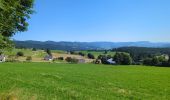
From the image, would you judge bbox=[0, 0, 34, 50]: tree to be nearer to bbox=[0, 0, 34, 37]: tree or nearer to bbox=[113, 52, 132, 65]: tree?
bbox=[0, 0, 34, 37]: tree

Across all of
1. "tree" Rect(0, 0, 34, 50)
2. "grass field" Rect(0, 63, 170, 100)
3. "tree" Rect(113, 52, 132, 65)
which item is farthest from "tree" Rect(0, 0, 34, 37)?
"tree" Rect(113, 52, 132, 65)

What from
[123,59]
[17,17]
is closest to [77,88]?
[17,17]

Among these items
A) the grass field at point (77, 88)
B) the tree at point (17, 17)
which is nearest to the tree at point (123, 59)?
the grass field at point (77, 88)

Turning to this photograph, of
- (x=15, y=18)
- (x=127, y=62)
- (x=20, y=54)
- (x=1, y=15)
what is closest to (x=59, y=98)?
(x=1, y=15)

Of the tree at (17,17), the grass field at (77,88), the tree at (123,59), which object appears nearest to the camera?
the grass field at (77,88)

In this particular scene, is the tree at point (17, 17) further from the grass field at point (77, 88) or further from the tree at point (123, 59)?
the tree at point (123, 59)

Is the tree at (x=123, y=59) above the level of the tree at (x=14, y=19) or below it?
below

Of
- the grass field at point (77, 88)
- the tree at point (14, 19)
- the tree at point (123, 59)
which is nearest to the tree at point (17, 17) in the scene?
the tree at point (14, 19)

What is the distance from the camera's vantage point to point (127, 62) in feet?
433

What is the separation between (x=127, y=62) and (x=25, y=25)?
10771 cm

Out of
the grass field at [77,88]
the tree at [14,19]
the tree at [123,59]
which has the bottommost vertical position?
the tree at [123,59]

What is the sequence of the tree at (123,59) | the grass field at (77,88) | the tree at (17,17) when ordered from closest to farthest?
the grass field at (77,88) → the tree at (17,17) → the tree at (123,59)

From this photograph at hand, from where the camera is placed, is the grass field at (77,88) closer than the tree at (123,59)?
Yes

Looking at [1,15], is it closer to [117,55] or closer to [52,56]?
[117,55]
